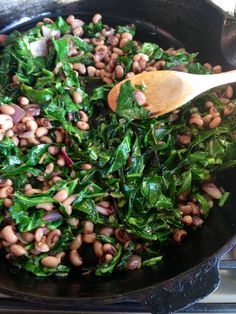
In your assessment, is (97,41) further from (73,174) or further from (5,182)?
(5,182)

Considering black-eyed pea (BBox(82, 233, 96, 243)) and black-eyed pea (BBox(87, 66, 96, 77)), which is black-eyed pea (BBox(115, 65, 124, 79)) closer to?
black-eyed pea (BBox(87, 66, 96, 77))

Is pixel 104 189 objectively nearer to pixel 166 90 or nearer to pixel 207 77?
pixel 166 90

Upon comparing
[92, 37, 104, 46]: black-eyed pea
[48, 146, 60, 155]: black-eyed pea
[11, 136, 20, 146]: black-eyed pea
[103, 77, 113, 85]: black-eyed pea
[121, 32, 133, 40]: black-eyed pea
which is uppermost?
[121, 32, 133, 40]: black-eyed pea

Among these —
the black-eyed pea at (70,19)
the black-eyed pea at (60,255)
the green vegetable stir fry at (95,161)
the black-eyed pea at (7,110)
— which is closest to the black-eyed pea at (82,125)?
the green vegetable stir fry at (95,161)

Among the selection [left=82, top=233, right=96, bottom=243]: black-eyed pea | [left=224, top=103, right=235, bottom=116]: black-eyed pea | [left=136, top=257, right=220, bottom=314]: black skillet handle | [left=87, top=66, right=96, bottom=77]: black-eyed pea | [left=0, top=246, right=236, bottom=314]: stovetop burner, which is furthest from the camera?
[left=87, top=66, right=96, bottom=77]: black-eyed pea

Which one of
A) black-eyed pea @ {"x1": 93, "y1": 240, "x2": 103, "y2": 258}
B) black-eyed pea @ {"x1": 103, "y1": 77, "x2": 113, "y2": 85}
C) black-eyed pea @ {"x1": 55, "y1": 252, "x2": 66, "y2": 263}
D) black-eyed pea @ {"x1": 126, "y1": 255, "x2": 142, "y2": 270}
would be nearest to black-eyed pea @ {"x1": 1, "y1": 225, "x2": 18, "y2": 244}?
black-eyed pea @ {"x1": 55, "y1": 252, "x2": 66, "y2": 263}

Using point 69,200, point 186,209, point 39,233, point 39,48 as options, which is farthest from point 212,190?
point 39,48

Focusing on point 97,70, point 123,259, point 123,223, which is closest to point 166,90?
point 97,70
